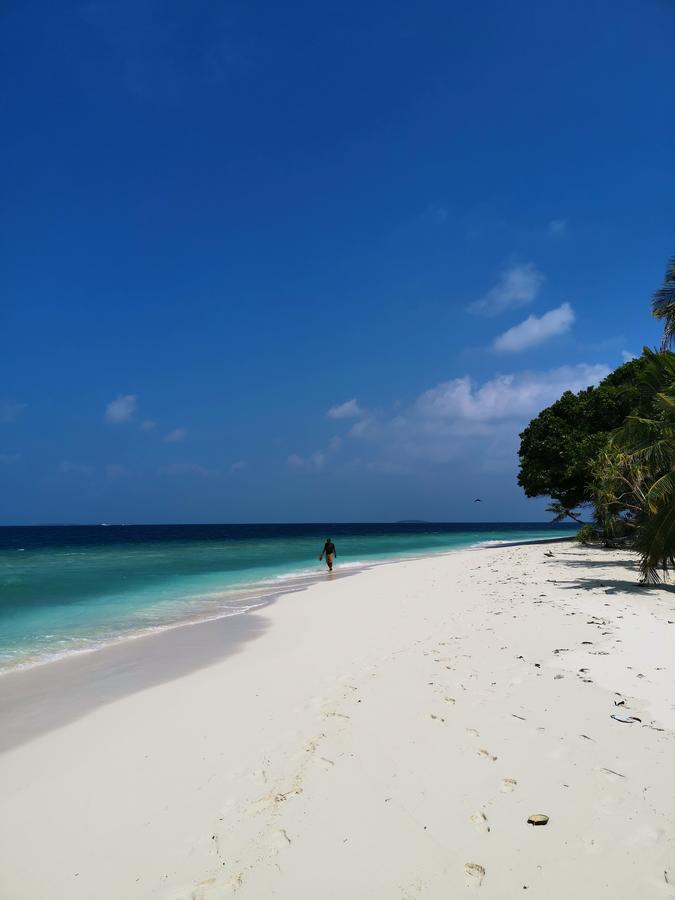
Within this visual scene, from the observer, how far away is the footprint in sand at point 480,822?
2.86 meters

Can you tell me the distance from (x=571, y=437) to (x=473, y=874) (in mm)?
29973

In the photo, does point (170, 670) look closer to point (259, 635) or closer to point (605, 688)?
point (259, 635)

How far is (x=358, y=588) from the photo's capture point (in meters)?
15.2

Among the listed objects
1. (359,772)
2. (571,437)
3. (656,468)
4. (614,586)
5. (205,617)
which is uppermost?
(571,437)

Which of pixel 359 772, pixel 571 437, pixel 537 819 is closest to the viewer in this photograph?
pixel 537 819

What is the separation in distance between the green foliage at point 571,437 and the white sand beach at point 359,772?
73.7 ft

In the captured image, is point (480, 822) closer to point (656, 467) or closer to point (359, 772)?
point (359, 772)

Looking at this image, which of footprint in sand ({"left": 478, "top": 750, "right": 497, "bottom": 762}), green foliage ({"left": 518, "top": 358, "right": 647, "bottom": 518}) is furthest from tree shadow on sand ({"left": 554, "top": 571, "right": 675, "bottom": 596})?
green foliage ({"left": 518, "top": 358, "right": 647, "bottom": 518})

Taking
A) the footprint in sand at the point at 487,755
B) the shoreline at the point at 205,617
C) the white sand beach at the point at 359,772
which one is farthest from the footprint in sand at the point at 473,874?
the shoreline at the point at 205,617

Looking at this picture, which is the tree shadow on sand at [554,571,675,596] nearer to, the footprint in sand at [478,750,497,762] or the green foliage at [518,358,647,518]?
the footprint in sand at [478,750,497,762]

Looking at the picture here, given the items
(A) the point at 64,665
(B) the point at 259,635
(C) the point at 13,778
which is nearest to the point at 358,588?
(B) the point at 259,635

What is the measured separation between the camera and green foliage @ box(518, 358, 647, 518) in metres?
27.0

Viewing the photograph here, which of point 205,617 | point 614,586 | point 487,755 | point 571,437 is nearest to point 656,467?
point 614,586

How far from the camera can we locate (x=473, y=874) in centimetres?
254
